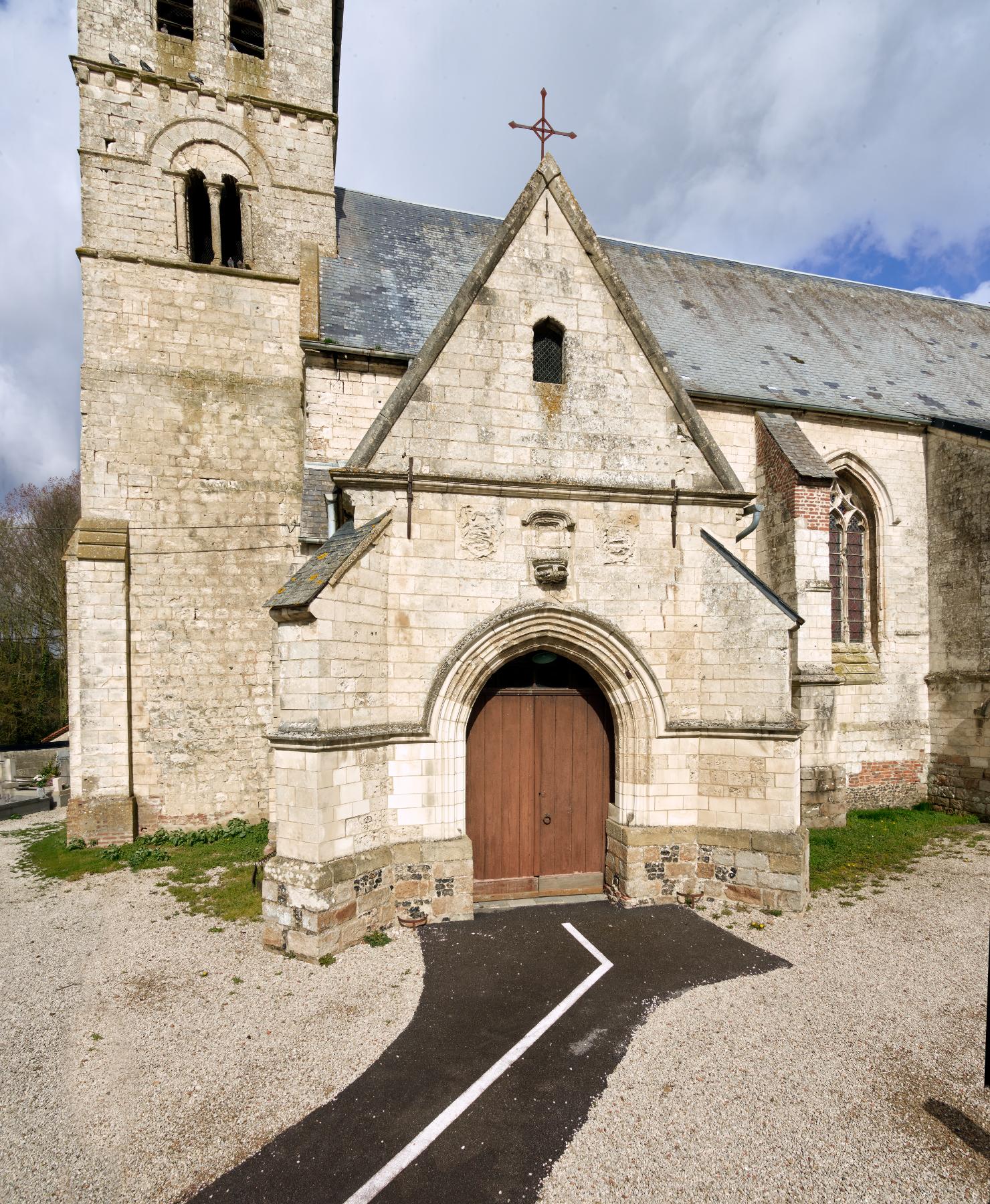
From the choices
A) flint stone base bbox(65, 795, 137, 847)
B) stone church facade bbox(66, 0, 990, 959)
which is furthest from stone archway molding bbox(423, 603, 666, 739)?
flint stone base bbox(65, 795, 137, 847)

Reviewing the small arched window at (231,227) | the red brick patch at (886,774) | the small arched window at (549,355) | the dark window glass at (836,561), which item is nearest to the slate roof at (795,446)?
the dark window glass at (836,561)

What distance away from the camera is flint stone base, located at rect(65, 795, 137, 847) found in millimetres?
10562

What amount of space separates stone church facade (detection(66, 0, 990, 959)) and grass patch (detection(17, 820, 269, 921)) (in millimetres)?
410

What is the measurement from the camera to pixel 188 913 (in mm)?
7754

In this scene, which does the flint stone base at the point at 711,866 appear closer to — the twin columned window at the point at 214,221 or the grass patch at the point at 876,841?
the grass patch at the point at 876,841

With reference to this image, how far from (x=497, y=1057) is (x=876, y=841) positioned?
8.55m

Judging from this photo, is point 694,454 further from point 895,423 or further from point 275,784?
point 895,423

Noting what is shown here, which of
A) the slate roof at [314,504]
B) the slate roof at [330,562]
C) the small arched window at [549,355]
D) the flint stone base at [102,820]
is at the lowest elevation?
the flint stone base at [102,820]

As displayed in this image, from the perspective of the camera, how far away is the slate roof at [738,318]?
39.5 feet

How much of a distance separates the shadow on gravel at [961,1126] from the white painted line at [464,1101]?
2.52 meters

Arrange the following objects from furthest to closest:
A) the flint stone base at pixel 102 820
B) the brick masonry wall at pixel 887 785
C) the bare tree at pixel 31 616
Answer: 1. the bare tree at pixel 31 616
2. the brick masonry wall at pixel 887 785
3. the flint stone base at pixel 102 820

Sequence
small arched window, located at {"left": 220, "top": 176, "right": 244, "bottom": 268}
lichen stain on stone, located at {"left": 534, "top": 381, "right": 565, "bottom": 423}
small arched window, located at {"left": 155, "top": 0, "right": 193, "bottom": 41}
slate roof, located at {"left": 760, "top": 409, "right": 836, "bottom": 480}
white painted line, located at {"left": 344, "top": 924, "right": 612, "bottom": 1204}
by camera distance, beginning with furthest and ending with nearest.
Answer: small arched window, located at {"left": 220, "top": 176, "right": 244, "bottom": 268}, small arched window, located at {"left": 155, "top": 0, "right": 193, "bottom": 41}, slate roof, located at {"left": 760, "top": 409, "right": 836, "bottom": 480}, lichen stain on stone, located at {"left": 534, "top": 381, "right": 565, "bottom": 423}, white painted line, located at {"left": 344, "top": 924, "right": 612, "bottom": 1204}

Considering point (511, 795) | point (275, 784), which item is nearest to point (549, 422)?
point (511, 795)

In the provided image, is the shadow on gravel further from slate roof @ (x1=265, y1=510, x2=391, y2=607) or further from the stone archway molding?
slate roof @ (x1=265, y1=510, x2=391, y2=607)
